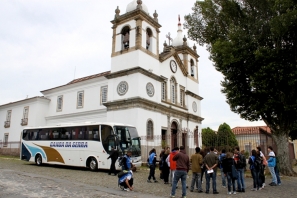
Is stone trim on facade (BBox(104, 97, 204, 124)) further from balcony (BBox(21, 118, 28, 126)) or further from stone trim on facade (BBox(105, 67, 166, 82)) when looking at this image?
balcony (BBox(21, 118, 28, 126))

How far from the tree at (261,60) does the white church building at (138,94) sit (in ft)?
25.5

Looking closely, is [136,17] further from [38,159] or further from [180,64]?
[38,159]

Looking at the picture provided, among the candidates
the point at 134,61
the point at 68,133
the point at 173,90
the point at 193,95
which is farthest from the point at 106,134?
the point at 193,95

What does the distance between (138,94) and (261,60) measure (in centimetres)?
1038

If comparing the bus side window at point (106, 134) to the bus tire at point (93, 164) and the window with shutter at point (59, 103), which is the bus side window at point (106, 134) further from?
the window with shutter at point (59, 103)

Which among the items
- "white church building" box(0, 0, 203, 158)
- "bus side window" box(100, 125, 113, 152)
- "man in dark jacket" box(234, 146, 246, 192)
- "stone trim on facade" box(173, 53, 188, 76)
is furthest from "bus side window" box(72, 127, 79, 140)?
"stone trim on facade" box(173, 53, 188, 76)

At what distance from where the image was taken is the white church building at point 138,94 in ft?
74.1

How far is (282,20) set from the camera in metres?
13.6

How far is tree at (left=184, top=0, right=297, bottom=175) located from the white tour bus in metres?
6.62

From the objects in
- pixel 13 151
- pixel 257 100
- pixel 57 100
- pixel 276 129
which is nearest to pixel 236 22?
pixel 257 100

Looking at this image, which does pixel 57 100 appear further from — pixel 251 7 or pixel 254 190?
pixel 254 190

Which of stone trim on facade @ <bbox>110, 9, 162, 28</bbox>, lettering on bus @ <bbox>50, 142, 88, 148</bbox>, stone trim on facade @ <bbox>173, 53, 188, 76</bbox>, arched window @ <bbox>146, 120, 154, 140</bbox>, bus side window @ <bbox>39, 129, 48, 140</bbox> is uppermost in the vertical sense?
stone trim on facade @ <bbox>110, 9, 162, 28</bbox>

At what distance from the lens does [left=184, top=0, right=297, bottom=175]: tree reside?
1402cm

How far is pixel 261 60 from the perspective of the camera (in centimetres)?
1431
